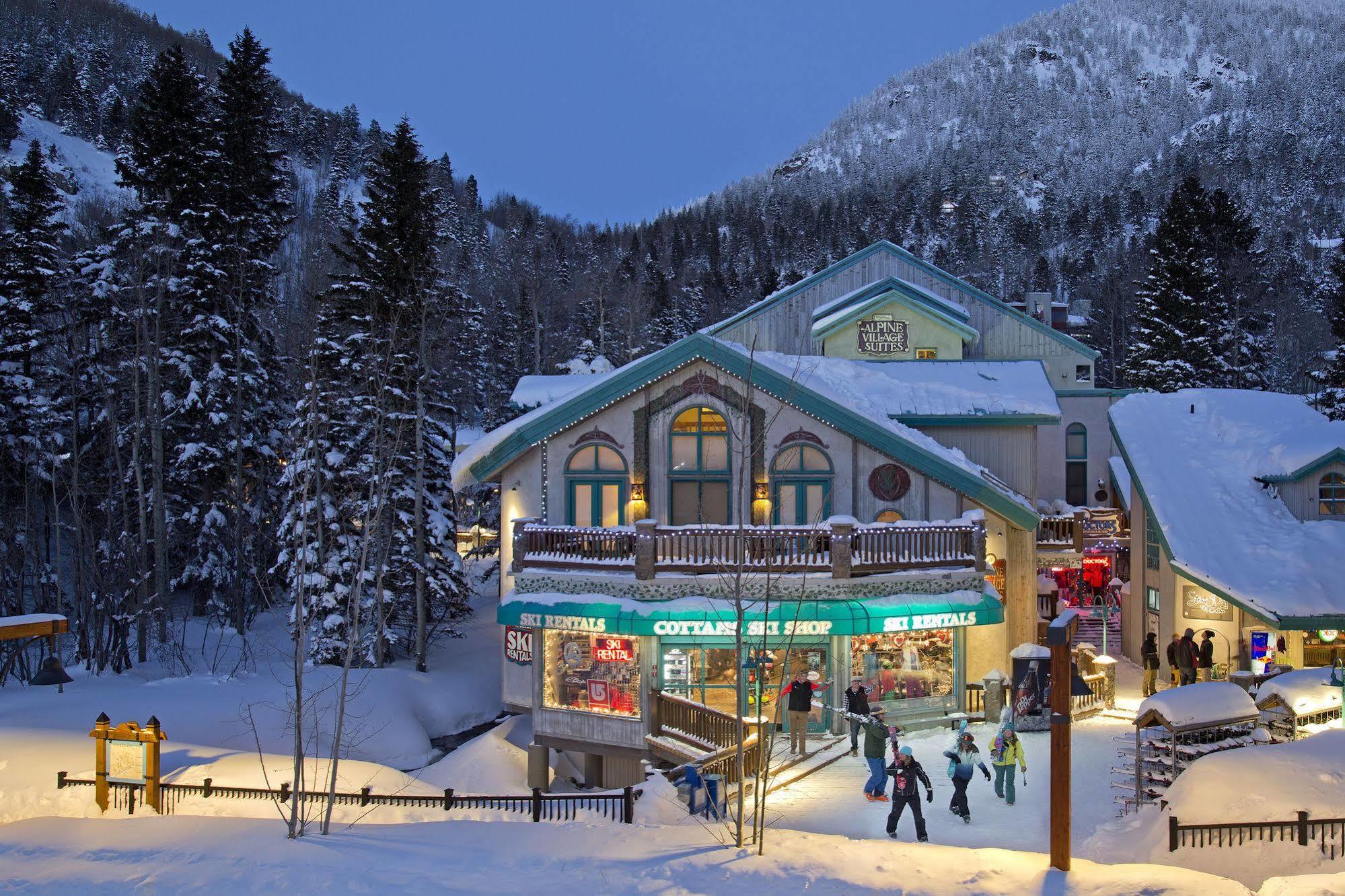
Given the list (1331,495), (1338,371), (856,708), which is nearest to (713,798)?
(856,708)

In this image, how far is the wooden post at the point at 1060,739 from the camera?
35.3ft

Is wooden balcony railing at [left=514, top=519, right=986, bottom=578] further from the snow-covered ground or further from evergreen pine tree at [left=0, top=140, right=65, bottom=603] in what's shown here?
evergreen pine tree at [left=0, top=140, right=65, bottom=603]

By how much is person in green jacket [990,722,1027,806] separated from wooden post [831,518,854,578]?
4985 millimetres

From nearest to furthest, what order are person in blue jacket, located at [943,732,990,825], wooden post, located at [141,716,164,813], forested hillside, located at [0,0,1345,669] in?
person in blue jacket, located at [943,732,990,825] → wooden post, located at [141,716,164,813] → forested hillside, located at [0,0,1345,669]

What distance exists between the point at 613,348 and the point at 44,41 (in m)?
101

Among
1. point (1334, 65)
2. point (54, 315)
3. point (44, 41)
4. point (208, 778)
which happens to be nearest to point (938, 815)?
point (208, 778)

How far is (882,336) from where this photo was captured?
106 feet

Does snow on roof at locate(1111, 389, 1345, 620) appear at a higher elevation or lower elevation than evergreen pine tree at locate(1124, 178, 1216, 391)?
lower

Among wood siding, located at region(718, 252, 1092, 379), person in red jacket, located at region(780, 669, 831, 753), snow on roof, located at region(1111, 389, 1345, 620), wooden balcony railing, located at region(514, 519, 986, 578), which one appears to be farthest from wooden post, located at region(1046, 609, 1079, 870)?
wood siding, located at region(718, 252, 1092, 379)

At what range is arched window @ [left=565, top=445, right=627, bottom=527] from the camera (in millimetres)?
22328

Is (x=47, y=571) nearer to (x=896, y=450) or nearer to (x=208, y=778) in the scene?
(x=208, y=778)

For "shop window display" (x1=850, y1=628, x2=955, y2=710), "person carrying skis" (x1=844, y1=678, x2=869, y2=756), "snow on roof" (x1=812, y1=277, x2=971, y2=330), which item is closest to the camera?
"person carrying skis" (x1=844, y1=678, x2=869, y2=756)

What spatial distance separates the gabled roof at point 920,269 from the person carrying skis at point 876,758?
1989cm

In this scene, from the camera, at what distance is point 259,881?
10.8m
